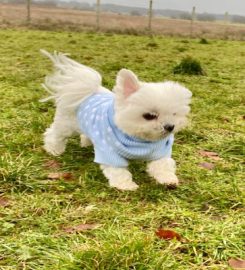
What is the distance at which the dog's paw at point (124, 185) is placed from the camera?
4262mm

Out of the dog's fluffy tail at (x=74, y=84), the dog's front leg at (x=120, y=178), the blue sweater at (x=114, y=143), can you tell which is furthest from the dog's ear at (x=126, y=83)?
→ the dog's fluffy tail at (x=74, y=84)

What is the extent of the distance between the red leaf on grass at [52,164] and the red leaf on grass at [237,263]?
6.79ft

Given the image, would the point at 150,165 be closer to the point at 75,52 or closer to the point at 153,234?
the point at 153,234

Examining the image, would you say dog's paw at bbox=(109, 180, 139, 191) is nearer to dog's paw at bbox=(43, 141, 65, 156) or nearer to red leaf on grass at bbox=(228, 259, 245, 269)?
dog's paw at bbox=(43, 141, 65, 156)

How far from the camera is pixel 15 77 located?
9531mm

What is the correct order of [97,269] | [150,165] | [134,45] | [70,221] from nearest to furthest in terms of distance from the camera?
[97,269] < [70,221] < [150,165] < [134,45]

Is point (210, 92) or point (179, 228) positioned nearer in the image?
point (179, 228)

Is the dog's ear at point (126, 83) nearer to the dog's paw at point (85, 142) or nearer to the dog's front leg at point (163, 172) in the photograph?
the dog's front leg at point (163, 172)

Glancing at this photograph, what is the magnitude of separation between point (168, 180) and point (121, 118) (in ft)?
2.06

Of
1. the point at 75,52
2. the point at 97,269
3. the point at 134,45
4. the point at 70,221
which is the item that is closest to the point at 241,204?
the point at 70,221

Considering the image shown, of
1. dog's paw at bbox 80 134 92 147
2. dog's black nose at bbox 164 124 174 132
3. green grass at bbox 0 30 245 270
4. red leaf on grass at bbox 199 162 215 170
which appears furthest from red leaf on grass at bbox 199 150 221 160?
dog's black nose at bbox 164 124 174 132

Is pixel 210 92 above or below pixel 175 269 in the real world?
below

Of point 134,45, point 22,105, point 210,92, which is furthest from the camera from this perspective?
point 134,45

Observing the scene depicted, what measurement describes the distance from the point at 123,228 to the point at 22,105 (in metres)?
3.94
